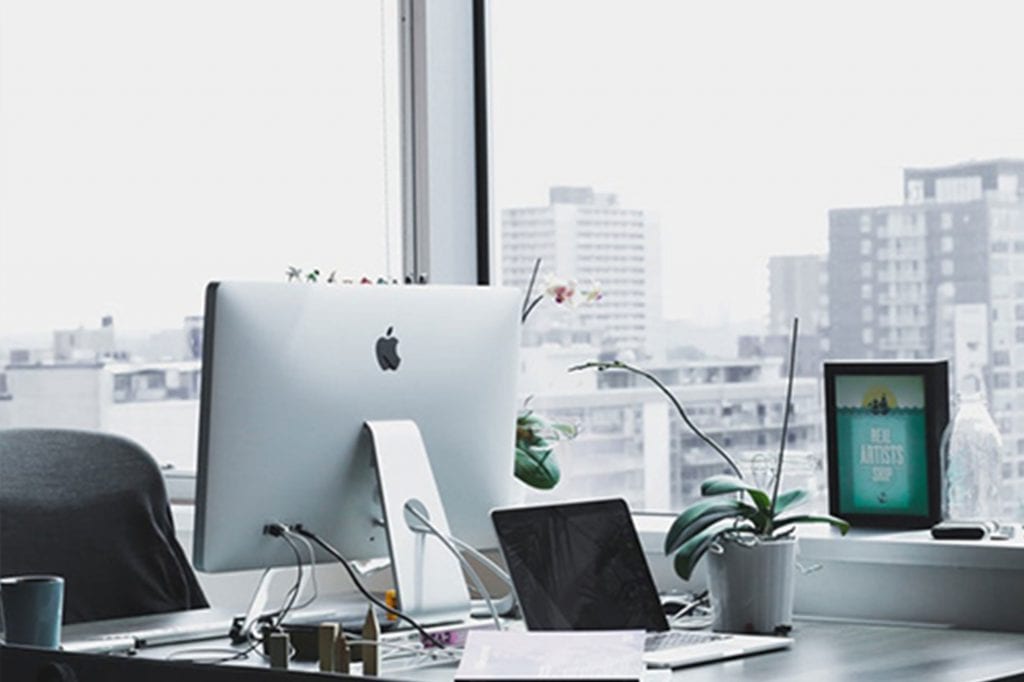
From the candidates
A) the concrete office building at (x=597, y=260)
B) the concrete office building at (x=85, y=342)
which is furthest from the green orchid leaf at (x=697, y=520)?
the concrete office building at (x=85, y=342)

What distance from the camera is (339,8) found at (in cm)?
390

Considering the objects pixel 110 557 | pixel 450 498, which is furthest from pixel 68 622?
pixel 450 498

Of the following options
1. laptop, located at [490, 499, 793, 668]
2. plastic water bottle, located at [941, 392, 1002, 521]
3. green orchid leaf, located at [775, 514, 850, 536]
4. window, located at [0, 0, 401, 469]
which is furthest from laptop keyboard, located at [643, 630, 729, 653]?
window, located at [0, 0, 401, 469]

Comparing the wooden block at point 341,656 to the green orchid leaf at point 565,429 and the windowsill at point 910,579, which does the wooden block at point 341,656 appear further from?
the green orchid leaf at point 565,429

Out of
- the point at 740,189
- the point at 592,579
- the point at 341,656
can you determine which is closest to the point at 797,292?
the point at 740,189

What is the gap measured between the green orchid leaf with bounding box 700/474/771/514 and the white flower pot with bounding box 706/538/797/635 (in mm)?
70

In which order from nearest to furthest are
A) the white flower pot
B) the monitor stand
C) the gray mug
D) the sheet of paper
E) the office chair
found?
the sheet of paper
the gray mug
the monitor stand
the white flower pot
the office chair

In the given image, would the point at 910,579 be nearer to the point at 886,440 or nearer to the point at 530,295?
the point at 886,440

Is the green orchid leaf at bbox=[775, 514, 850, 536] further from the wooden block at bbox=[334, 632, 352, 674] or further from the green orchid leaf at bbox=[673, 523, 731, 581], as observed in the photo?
the wooden block at bbox=[334, 632, 352, 674]

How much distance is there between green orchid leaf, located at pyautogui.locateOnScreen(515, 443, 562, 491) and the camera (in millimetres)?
3117

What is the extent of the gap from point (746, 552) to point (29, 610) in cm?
102

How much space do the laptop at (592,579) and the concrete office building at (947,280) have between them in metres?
0.75

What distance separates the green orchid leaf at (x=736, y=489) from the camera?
265cm

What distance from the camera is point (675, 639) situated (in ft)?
8.07
